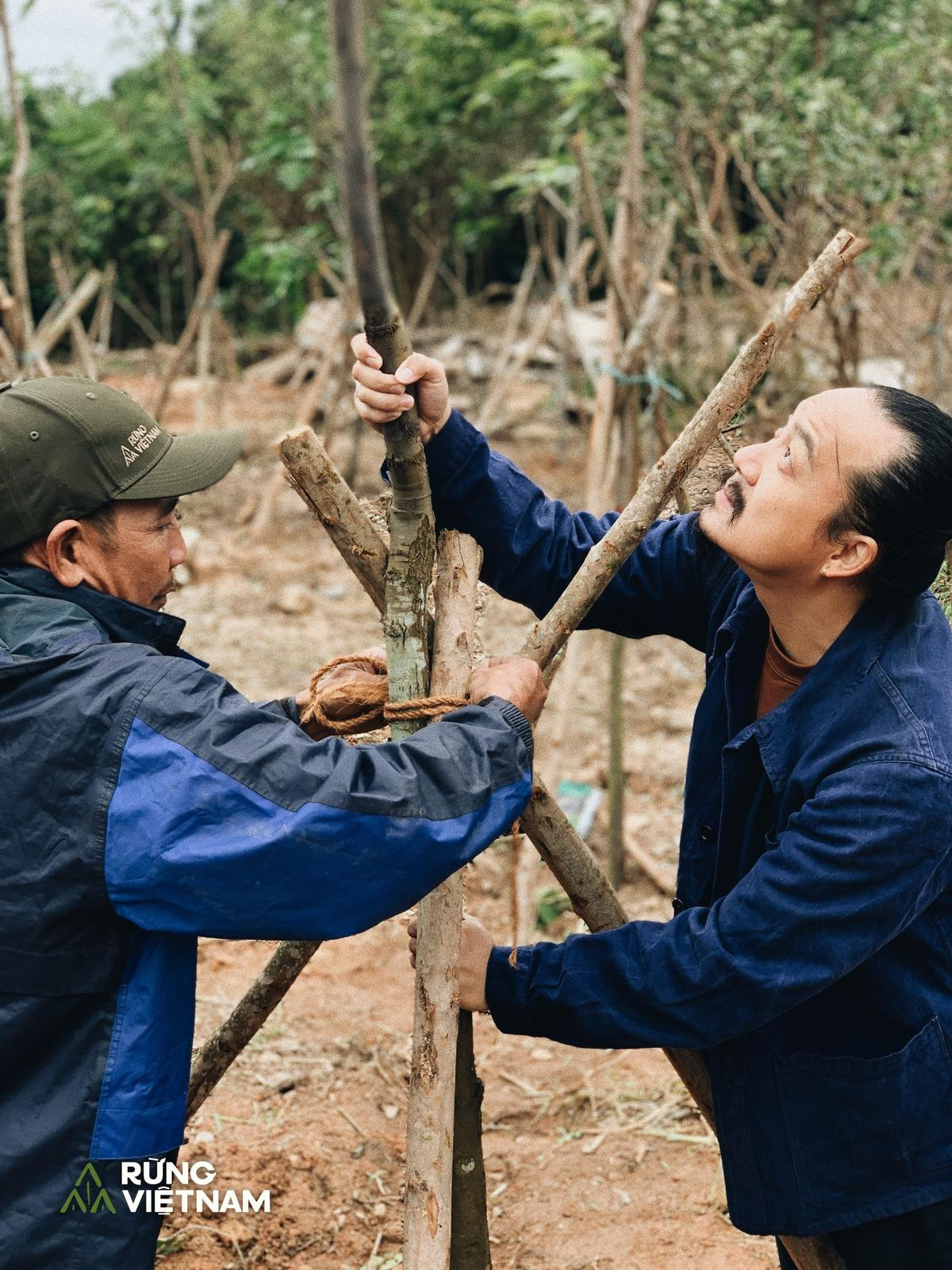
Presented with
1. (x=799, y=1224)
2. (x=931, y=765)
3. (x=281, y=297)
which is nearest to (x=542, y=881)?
(x=799, y=1224)

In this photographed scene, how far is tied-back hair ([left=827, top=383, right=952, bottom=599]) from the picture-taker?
1726 mm

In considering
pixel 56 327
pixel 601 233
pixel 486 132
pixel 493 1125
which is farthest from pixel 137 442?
pixel 486 132

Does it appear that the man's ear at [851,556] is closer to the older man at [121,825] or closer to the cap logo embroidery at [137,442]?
the older man at [121,825]

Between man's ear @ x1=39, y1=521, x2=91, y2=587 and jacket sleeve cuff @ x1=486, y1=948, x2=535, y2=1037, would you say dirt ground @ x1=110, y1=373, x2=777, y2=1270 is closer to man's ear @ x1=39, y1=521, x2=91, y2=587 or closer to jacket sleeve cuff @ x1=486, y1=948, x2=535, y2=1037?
jacket sleeve cuff @ x1=486, y1=948, x2=535, y2=1037

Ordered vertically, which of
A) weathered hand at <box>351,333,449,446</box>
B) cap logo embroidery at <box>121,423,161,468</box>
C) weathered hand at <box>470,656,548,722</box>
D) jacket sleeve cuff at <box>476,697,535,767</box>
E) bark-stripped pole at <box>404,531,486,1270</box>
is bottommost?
bark-stripped pole at <box>404,531,486,1270</box>

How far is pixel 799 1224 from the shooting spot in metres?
1.84

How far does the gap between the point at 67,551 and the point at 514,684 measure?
A: 696 mm

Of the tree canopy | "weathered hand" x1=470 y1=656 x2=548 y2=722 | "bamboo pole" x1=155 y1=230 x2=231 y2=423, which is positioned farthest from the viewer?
"bamboo pole" x1=155 y1=230 x2=231 y2=423

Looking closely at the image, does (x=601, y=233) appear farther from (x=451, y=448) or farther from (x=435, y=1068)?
(x=435, y=1068)

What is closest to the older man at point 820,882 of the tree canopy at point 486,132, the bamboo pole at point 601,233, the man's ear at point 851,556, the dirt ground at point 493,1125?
the man's ear at point 851,556

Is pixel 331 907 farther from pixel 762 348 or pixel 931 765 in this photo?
pixel 762 348

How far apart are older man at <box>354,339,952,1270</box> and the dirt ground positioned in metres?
1.10

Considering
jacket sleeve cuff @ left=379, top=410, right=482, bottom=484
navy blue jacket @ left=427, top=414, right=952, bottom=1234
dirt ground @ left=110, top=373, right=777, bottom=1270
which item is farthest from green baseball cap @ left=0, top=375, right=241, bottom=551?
dirt ground @ left=110, top=373, right=777, bottom=1270

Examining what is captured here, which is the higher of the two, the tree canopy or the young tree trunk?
the young tree trunk
